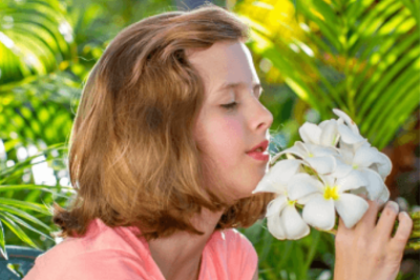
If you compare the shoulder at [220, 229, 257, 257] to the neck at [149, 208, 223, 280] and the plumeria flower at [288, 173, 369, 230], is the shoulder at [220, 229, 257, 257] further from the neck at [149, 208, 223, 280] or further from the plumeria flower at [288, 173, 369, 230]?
the plumeria flower at [288, 173, 369, 230]

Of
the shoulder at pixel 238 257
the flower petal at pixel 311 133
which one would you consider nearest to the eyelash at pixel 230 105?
the flower petal at pixel 311 133

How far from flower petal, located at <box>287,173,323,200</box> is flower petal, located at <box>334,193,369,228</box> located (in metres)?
0.03

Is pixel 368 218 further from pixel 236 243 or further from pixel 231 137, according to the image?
pixel 236 243

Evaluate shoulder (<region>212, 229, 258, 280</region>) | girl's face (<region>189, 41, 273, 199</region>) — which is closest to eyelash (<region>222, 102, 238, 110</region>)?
girl's face (<region>189, 41, 273, 199</region>)

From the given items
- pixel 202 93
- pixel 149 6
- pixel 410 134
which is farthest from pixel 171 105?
pixel 410 134

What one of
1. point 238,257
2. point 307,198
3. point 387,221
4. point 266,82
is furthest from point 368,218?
point 266,82

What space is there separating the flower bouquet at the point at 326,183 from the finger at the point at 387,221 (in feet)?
0.06

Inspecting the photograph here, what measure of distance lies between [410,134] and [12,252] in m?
1.79

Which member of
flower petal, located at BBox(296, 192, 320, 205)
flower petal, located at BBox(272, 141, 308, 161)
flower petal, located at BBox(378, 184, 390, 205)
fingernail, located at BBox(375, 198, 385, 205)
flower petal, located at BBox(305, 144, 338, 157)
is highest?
flower petal, located at BBox(305, 144, 338, 157)

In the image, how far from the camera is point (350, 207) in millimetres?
823

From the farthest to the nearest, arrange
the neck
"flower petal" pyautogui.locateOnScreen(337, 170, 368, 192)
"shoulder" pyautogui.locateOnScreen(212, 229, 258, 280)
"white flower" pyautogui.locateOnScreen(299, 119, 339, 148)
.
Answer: "shoulder" pyautogui.locateOnScreen(212, 229, 258, 280) < the neck < "white flower" pyautogui.locateOnScreen(299, 119, 339, 148) < "flower petal" pyautogui.locateOnScreen(337, 170, 368, 192)

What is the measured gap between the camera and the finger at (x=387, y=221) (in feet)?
2.87

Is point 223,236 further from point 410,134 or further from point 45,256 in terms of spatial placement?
point 410,134

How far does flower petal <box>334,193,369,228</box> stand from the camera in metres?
0.82
